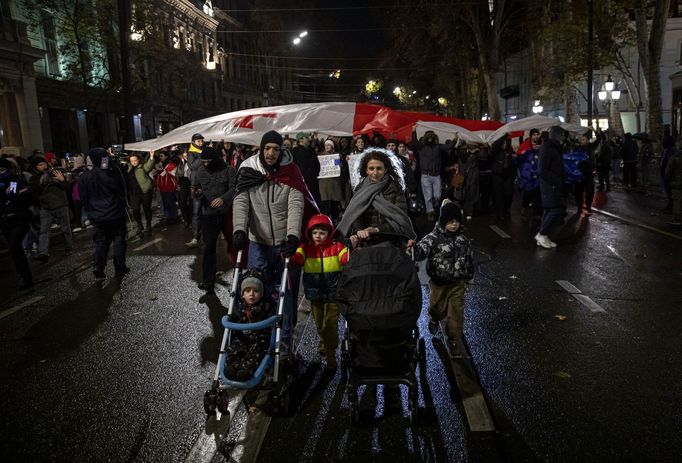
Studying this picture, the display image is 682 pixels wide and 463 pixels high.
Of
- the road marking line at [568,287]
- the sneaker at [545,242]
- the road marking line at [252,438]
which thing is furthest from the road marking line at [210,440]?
the sneaker at [545,242]

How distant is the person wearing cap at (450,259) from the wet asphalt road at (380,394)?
0.40 metres

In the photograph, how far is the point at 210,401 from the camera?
154 inches

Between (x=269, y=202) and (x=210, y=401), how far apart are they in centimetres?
184

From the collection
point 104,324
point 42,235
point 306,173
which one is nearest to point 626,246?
point 306,173

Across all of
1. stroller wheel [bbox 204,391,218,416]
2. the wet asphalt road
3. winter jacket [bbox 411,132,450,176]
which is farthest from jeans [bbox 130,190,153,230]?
stroller wheel [bbox 204,391,218,416]

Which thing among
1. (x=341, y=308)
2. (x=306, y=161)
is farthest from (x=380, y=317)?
(x=306, y=161)

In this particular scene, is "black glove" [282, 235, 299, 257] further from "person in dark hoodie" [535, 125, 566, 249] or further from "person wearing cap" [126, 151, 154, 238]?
"person wearing cap" [126, 151, 154, 238]

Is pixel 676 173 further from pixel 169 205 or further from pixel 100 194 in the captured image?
pixel 169 205

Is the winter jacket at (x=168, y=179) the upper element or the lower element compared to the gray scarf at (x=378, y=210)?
lower

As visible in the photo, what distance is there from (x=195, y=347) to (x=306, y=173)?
19.4ft

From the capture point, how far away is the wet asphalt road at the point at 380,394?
3600mm

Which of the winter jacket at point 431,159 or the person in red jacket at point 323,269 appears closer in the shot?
the person in red jacket at point 323,269

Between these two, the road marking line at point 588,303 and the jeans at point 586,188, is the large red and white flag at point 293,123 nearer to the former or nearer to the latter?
the jeans at point 586,188

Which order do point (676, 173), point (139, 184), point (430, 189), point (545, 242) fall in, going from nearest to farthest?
1. point (545, 242)
2. point (676, 173)
3. point (139, 184)
4. point (430, 189)
